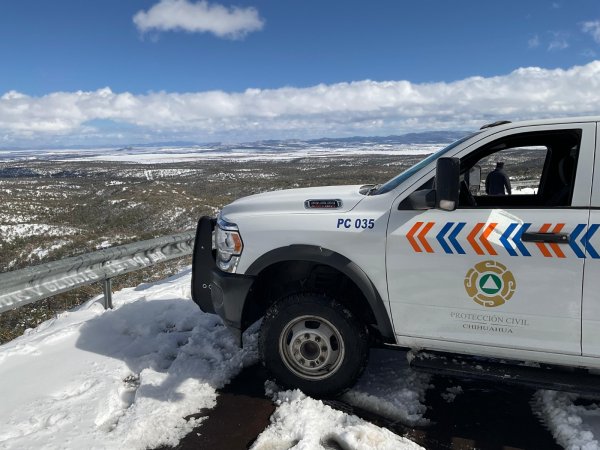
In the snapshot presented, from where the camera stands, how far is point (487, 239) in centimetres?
316

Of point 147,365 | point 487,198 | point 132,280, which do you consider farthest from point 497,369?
point 132,280

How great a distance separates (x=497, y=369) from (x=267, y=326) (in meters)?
1.68

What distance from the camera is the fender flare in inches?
138

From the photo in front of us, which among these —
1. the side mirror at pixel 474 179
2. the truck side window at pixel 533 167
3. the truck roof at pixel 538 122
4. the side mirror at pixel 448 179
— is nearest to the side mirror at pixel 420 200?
the side mirror at pixel 448 179

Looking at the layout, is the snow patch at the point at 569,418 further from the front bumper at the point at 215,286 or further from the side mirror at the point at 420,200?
the front bumper at the point at 215,286

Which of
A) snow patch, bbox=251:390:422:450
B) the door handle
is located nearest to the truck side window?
the door handle

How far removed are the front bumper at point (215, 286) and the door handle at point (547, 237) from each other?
1992 millimetres

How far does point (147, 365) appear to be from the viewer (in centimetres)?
445

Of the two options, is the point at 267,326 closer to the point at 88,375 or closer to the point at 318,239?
the point at 318,239

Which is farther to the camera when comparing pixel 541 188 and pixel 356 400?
pixel 541 188

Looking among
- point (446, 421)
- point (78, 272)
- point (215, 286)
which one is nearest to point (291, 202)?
point (215, 286)

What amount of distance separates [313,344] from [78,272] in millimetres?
3210

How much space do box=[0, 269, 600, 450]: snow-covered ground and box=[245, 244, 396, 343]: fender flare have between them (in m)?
0.65

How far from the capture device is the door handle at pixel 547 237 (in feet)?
9.92
